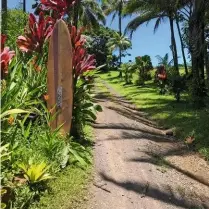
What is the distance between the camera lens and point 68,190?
4270mm

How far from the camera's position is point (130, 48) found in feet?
148

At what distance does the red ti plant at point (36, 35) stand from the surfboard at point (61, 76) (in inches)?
13.7

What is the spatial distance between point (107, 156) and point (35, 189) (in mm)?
2029

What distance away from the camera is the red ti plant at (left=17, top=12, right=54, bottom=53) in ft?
18.5

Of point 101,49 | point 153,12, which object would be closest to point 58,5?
point 153,12

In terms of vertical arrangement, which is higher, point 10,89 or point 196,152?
point 10,89

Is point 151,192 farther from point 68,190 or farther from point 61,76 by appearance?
point 61,76

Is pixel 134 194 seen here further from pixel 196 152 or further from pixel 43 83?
pixel 196 152

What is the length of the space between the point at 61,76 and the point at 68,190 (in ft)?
5.71

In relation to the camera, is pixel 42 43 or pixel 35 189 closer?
pixel 35 189

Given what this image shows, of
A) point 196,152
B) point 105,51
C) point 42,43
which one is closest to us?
point 42,43

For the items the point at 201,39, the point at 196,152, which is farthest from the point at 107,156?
the point at 201,39

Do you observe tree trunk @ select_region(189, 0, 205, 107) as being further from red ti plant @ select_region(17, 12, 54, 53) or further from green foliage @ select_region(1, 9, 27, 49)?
red ti plant @ select_region(17, 12, 54, 53)

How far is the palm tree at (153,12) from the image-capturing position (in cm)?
1736
